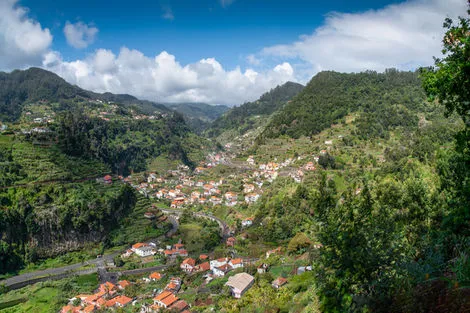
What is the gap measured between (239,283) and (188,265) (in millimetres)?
9185

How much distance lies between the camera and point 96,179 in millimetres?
44281

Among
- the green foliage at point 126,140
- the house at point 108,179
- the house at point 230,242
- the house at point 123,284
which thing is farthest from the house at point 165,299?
the green foliage at point 126,140

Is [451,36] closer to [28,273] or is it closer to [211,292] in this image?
[211,292]

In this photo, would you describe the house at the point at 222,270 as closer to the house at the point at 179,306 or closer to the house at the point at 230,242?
the house at the point at 230,242

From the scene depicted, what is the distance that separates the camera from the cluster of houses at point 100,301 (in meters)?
22.1

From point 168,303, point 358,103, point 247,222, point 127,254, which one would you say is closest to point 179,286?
point 168,303

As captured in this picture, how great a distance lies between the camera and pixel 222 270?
2758 centimetres

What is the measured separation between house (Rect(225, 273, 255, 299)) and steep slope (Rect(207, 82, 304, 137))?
371ft

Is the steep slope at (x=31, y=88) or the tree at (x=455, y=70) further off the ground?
the steep slope at (x=31, y=88)

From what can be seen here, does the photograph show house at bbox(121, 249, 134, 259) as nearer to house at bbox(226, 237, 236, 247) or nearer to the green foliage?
house at bbox(226, 237, 236, 247)

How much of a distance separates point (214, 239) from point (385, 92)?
56.3 metres

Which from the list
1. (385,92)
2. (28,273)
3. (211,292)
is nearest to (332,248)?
(211,292)

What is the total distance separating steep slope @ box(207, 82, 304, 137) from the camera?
146 meters

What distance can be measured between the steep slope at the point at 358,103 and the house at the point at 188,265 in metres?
37.2
